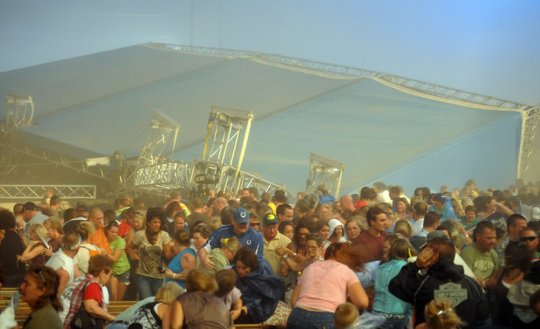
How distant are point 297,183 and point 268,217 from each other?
15424mm

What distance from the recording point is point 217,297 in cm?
609

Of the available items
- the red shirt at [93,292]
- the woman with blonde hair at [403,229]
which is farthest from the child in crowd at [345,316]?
the woman with blonde hair at [403,229]

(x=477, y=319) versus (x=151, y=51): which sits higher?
(x=151, y=51)

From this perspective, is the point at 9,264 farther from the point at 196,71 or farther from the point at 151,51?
the point at 151,51

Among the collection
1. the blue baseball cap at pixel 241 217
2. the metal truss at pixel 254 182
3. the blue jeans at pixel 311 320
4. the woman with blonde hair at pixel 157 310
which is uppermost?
the blue baseball cap at pixel 241 217

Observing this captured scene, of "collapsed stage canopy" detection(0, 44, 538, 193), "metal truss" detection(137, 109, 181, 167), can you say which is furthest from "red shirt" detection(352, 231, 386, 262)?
"metal truss" detection(137, 109, 181, 167)

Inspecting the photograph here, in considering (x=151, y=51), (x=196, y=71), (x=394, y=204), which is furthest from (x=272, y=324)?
(x=151, y=51)

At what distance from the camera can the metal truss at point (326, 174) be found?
22.6 metres

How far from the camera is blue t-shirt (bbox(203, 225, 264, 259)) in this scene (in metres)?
7.96

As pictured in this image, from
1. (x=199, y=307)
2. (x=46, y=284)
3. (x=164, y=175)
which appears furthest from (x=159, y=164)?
(x=46, y=284)

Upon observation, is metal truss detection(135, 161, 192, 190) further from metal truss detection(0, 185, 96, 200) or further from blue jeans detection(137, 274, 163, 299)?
blue jeans detection(137, 274, 163, 299)

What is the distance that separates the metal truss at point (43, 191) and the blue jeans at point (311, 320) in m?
15.7

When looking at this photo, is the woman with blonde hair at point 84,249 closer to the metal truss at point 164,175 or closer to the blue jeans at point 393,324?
the blue jeans at point 393,324

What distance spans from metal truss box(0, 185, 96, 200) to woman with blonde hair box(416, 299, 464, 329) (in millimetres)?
16772
